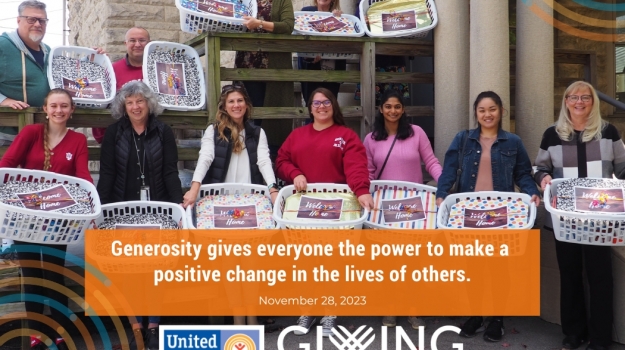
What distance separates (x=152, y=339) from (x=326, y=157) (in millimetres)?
1539

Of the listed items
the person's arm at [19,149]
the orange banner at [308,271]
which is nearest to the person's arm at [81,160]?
the person's arm at [19,149]

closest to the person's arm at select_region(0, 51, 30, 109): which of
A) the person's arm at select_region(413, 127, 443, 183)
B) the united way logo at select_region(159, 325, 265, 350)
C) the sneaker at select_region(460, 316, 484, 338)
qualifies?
the united way logo at select_region(159, 325, 265, 350)

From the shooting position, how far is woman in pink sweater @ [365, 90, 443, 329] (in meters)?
4.76

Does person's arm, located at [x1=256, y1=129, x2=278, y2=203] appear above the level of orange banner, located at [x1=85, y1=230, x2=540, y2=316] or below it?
above

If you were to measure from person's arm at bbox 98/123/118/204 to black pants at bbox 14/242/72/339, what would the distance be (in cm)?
41

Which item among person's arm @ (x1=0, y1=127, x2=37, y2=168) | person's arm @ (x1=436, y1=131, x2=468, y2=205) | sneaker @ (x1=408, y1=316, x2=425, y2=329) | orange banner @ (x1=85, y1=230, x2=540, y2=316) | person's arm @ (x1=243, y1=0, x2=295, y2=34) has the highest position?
person's arm @ (x1=243, y1=0, x2=295, y2=34)

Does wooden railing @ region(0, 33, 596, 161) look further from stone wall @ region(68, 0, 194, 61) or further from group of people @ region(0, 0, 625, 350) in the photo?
stone wall @ region(68, 0, 194, 61)

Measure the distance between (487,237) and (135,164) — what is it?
7.13 ft

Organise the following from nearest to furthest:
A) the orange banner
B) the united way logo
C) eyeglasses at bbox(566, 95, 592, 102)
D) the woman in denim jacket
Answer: the united way logo → the orange banner → eyeglasses at bbox(566, 95, 592, 102) → the woman in denim jacket

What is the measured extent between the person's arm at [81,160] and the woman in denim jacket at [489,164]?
215 cm

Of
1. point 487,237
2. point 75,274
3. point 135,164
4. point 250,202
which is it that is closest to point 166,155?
point 135,164

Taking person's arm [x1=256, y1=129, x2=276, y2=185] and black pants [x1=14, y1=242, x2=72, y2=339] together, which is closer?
black pants [x1=14, y1=242, x2=72, y2=339]

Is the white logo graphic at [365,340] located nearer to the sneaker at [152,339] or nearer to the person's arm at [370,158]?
the sneaker at [152,339]

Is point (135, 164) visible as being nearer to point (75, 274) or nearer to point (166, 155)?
point (166, 155)
